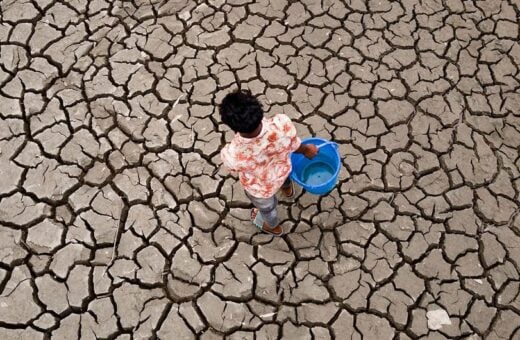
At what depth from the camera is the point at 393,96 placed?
4398mm

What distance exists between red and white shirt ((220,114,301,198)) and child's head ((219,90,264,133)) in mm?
153

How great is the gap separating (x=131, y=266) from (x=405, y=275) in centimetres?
188

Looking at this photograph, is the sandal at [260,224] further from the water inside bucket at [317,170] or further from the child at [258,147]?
the water inside bucket at [317,170]

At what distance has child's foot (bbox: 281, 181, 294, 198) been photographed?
12.6 feet

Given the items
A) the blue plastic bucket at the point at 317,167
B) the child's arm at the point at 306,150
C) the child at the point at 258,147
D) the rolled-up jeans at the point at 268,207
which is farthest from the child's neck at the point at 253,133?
the blue plastic bucket at the point at 317,167

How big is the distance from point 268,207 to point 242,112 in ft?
2.92

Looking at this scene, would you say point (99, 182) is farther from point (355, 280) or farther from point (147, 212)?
point (355, 280)

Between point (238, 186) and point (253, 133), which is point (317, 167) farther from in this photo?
point (253, 133)

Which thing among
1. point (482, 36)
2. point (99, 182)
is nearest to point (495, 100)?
point (482, 36)

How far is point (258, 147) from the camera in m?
2.98

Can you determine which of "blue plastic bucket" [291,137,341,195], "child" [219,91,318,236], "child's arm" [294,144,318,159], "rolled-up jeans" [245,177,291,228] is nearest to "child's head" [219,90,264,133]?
"child" [219,91,318,236]

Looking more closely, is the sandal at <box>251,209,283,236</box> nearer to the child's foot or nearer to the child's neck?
the child's foot

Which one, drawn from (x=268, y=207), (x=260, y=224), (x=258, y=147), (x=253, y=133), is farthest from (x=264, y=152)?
(x=260, y=224)

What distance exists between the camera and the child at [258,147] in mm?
2793
